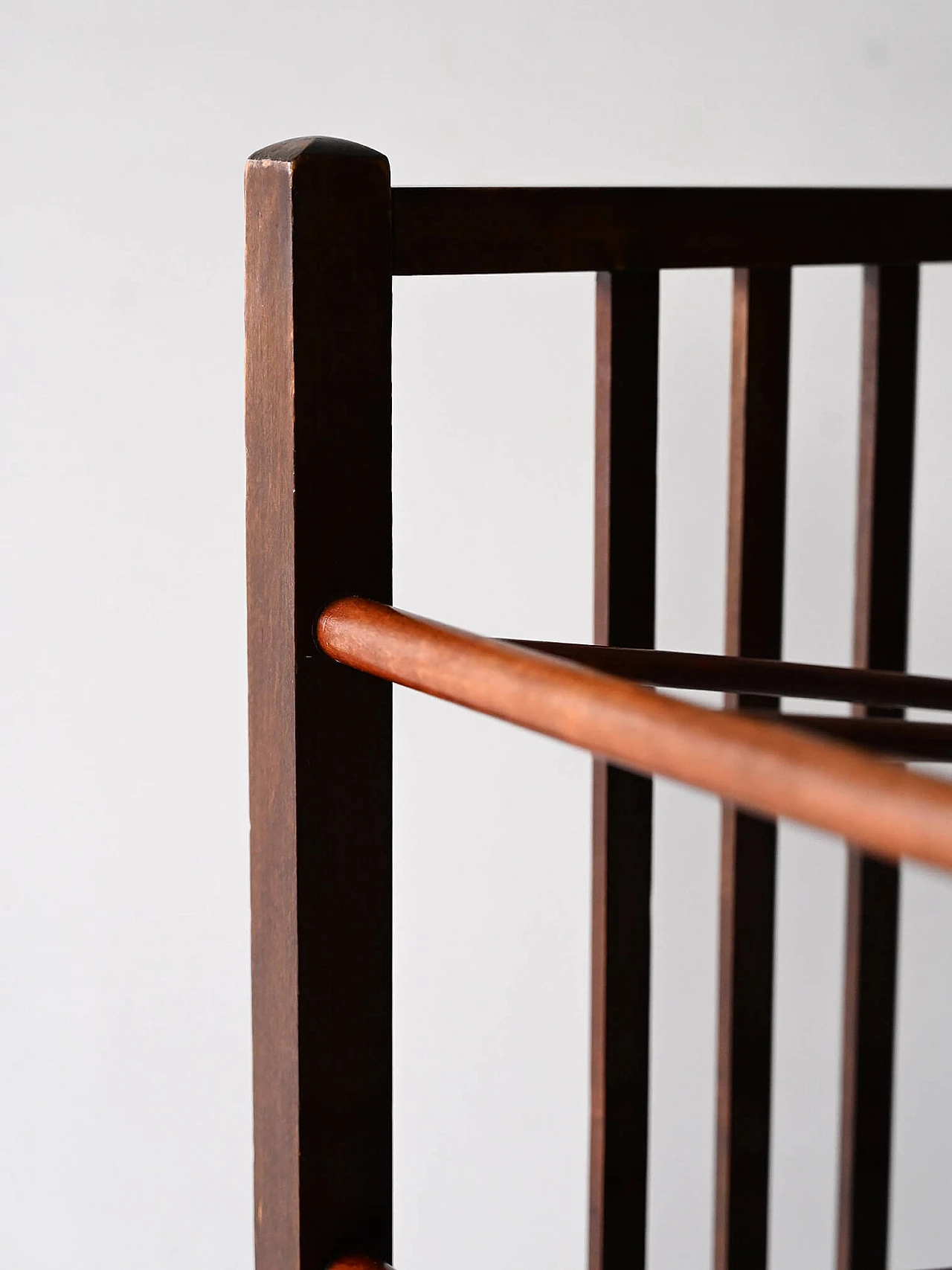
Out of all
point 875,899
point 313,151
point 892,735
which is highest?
point 313,151

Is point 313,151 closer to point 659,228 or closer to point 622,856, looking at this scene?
point 659,228

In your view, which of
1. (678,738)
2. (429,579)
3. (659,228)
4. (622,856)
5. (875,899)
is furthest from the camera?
(429,579)

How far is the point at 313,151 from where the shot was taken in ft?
1.27

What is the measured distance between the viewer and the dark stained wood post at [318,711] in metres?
0.40

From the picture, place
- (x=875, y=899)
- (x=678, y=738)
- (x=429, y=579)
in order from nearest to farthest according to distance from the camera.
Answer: (x=678, y=738) < (x=875, y=899) < (x=429, y=579)

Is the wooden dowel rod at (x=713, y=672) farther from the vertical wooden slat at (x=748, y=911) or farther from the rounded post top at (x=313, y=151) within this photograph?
the vertical wooden slat at (x=748, y=911)

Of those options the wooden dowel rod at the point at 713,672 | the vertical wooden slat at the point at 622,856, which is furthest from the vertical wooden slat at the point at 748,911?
the wooden dowel rod at the point at 713,672

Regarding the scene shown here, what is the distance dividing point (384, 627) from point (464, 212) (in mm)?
157

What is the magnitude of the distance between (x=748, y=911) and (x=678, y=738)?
1.70ft

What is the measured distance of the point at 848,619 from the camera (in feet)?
4.12

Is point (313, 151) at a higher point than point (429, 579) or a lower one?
higher

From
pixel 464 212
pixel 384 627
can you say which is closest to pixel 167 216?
pixel 464 212

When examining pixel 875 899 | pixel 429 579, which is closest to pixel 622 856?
pixel 875 899

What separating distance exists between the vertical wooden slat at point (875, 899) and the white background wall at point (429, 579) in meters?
0.41
